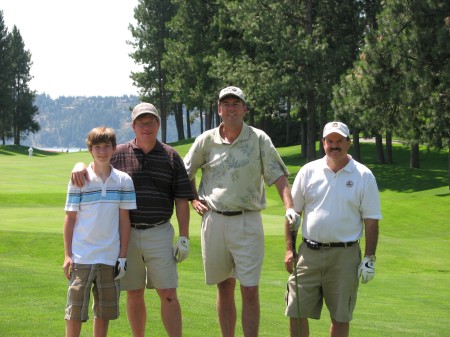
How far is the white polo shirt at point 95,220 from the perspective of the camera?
658 cm

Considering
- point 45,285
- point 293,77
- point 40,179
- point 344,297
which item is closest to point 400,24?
point 293,77

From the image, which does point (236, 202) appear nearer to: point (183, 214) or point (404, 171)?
point (183, 214)

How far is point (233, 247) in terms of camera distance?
732 cm

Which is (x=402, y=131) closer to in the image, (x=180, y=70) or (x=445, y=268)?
(x=445, y=268)

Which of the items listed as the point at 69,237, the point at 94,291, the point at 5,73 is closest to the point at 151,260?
the point at 94,291

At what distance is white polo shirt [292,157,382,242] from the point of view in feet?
22.7

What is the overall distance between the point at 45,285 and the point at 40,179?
90.8ft

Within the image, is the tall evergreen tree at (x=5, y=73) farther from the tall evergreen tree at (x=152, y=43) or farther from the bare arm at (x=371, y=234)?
the bare arm at (x=371, y=234)

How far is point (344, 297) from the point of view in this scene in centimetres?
698

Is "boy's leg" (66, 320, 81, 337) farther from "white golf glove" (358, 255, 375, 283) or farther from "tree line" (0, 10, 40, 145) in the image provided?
"tree line" (0, 10, 40, 145)

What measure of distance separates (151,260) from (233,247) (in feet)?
2.36

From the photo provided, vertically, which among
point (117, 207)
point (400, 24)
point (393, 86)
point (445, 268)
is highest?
point (400, 24)

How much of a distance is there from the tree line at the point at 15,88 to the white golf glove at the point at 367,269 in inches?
3328

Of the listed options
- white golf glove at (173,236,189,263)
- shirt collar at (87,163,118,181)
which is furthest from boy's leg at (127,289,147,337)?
shirt collar at (87,163,118,181)
